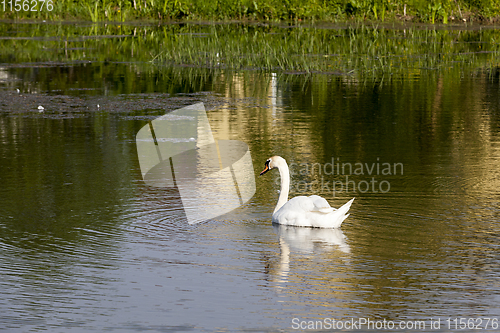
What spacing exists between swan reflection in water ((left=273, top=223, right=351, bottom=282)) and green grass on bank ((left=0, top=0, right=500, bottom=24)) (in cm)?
3145

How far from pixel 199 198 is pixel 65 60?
18.0m

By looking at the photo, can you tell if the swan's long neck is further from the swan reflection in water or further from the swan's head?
the swan reflection in water

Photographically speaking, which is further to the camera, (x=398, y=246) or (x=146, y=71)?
(x=146, y=71)

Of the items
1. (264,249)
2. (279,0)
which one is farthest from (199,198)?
(279,0)

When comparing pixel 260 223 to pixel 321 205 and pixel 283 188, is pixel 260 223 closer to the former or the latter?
pixel 283 188

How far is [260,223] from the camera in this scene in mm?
9008

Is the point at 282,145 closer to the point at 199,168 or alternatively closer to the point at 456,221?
the point at 199,168

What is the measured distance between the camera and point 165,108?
17.5 meters

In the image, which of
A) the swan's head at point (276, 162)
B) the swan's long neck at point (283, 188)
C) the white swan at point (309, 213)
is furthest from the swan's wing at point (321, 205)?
the swan's head at point (276, 162)

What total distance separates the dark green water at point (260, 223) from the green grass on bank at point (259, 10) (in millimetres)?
21582

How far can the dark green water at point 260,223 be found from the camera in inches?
251

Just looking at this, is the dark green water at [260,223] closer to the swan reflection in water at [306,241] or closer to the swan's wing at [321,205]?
the swan reflection in water at [306,241]

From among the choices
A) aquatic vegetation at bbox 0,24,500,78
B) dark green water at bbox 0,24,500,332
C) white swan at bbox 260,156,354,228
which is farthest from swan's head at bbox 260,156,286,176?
aquatic vegetation at bbox 0,24,500,78

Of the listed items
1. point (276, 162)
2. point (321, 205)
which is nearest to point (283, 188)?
point (276, 162)
